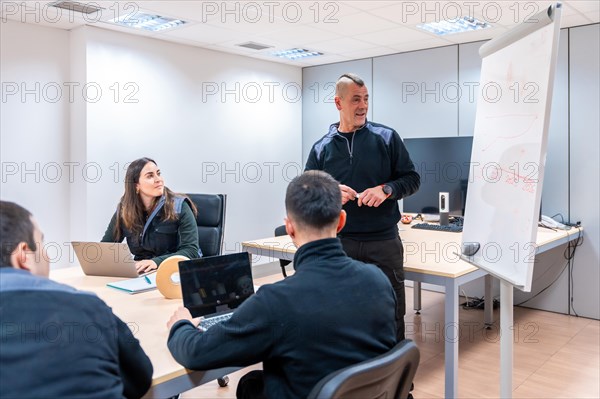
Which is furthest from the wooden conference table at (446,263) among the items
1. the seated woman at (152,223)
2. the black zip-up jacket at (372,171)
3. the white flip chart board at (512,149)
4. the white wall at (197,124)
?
the white wall at (197,124)

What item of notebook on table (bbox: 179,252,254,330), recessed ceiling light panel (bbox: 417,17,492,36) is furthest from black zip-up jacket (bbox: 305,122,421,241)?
recessed ceiling light panel (bbox: 417,17,492,36)

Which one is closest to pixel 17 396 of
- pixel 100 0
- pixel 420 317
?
pixel 100 0

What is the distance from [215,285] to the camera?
6.01 ft

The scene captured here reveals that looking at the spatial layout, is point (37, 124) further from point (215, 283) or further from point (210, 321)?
point (210, 321)

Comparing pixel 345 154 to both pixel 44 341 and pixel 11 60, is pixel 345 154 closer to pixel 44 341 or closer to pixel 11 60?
pixel 44 341

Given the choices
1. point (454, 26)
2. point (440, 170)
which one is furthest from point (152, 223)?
point (454, 26)

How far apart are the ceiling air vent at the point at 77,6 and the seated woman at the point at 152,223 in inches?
64.3

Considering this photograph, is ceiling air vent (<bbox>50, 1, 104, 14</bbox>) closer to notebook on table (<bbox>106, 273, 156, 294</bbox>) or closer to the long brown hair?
the long brown hair

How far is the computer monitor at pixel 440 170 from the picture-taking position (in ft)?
16.0

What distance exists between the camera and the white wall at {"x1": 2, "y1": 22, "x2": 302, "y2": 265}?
14.7 ft

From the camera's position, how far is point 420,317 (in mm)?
4684

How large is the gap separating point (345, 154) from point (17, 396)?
197cm

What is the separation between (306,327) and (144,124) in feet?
13.1

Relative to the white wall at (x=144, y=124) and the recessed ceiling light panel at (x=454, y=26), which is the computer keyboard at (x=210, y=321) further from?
the recessed ceiling light panel at (x=454, y=26)
